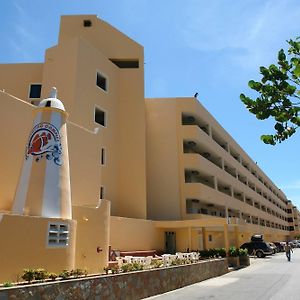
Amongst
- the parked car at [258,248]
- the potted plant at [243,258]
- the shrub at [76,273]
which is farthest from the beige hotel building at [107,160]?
the parked car at [258,248]

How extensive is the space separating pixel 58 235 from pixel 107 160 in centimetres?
1707

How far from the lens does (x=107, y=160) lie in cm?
2933

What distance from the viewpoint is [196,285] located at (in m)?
16.0

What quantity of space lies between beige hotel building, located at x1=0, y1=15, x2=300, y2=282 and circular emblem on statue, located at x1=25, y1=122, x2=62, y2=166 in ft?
7.13

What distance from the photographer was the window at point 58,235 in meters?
12.2

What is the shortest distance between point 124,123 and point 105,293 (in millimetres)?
22368

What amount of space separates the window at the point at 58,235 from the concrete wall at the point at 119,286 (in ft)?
8.84

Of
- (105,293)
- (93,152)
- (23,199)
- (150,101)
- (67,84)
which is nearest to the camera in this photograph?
(105,293)

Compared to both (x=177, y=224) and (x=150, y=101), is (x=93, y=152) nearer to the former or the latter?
(x=177, y=224)

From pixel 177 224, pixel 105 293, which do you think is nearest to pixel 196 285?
pixel 105 293

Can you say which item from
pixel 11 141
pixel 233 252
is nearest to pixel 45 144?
pixel 11 141

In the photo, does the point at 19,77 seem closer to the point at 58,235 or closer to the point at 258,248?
the point at 58,235

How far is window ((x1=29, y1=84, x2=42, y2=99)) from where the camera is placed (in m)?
29.6

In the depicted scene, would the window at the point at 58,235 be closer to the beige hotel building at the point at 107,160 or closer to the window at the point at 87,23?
the beige hotel building at the point at 107,160
